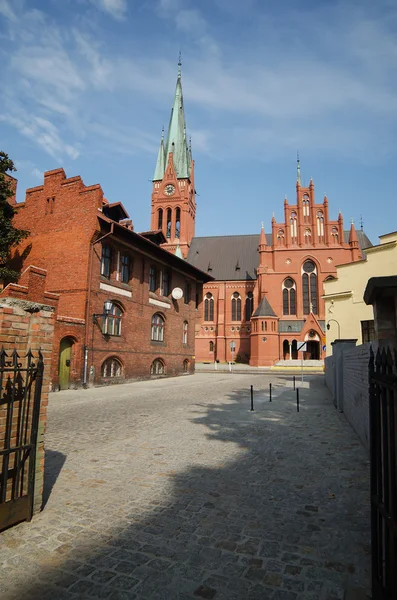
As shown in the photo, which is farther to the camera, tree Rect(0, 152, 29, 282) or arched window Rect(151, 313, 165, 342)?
arched window Rect(151, 313, 165, 342)

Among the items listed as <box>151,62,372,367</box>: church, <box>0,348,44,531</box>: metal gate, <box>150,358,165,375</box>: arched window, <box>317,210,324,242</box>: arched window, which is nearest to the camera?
<box>0,348,44,531</box>: metal gate

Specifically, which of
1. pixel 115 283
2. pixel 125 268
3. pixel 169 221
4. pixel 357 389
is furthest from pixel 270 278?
pixel 357 389

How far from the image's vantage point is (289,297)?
49781mm

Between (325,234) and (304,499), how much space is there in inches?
1928

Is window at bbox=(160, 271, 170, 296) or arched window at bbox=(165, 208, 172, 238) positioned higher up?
arched window at bbox=(165, 208, 172, 238)

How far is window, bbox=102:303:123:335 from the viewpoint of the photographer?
19.3 metres

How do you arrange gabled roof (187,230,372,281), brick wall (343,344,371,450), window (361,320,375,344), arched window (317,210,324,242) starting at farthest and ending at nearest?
gabled roof (187,230,372,281) < arched window (317,210,324,242) < window (361,320,375,344) < brick wall (343,344,371,450)

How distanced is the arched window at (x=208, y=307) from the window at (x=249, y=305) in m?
5.47

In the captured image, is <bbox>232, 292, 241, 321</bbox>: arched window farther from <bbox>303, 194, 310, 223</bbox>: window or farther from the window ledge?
the window ledge

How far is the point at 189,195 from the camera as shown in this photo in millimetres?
65250

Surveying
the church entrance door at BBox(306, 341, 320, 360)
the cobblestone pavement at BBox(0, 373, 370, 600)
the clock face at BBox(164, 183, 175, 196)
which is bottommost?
the cobblestone pavement at BBox(0, 373, 370, 600)

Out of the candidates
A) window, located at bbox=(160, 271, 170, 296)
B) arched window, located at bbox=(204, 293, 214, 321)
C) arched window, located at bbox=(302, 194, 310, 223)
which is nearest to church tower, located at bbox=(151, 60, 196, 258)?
arched window, located at bbox=(204, 293, 214, 321)

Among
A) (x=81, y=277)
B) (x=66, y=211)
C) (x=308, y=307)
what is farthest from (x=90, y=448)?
(x=308, y=307)

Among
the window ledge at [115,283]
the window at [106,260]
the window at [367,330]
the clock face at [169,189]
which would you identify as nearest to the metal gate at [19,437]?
the window ledge at [115,283]
